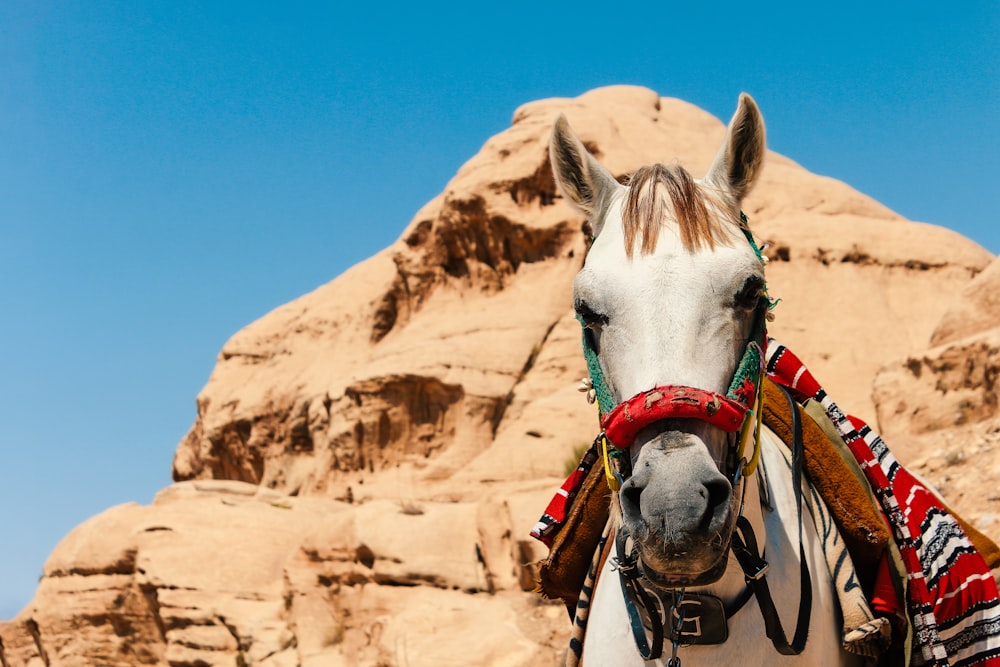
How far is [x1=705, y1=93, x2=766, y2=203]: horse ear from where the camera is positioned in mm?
3201

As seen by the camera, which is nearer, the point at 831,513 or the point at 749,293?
the point at 749,293

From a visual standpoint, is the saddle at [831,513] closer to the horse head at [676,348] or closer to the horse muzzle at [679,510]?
the horse head at [676,348]

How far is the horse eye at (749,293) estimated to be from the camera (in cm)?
275

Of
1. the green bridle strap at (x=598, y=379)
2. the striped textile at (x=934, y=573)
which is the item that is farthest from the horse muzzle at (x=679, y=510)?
the striped textile at (x=934, y=573)

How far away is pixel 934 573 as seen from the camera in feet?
11.8

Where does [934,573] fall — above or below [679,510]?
below

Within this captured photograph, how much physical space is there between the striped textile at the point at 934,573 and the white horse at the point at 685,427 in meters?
0.35

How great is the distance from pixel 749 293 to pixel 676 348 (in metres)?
0.29

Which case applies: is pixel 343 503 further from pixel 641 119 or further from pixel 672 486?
pixel 672 486

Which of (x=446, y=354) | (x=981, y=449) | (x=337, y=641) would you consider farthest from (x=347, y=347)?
(x=981, y=449)

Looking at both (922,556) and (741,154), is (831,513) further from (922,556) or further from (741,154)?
(741,154)

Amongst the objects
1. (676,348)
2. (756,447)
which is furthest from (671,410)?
(756,447)

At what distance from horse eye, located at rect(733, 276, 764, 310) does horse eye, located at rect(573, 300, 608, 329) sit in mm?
335

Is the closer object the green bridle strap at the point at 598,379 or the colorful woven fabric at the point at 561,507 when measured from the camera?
the green bridle strap at the point at 598,379
